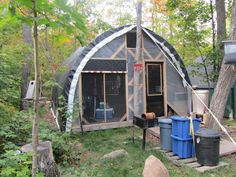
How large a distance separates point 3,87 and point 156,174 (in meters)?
3.07

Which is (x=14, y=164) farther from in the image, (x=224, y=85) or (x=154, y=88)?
(x=154, y=88)

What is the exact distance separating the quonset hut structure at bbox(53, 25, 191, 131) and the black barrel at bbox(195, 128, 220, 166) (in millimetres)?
3578

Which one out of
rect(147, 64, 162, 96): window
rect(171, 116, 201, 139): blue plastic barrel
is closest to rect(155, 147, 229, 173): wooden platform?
rect(171, 116, 201, 139): blue plastic barrel

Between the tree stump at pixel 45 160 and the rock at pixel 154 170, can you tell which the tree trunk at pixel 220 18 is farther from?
the tree stump at pixel 45 160

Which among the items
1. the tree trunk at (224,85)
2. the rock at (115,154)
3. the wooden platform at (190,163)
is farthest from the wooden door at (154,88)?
the rock at (115,154)

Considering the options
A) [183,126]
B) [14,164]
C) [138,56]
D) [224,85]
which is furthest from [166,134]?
[14,164]

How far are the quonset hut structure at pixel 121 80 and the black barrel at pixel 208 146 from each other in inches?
141

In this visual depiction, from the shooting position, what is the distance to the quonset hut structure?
8047 millimetres

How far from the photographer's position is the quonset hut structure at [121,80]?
8.05 m

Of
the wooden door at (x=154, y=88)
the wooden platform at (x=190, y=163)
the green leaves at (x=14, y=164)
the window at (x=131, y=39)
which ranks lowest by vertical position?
the wooden platform at (x=190, y=163)

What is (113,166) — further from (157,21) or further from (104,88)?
(157,21)

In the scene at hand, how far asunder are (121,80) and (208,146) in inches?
177

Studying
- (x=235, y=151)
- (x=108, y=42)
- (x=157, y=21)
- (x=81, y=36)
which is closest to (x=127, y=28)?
(x=108, y=42)

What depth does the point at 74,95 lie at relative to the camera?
770 cm
